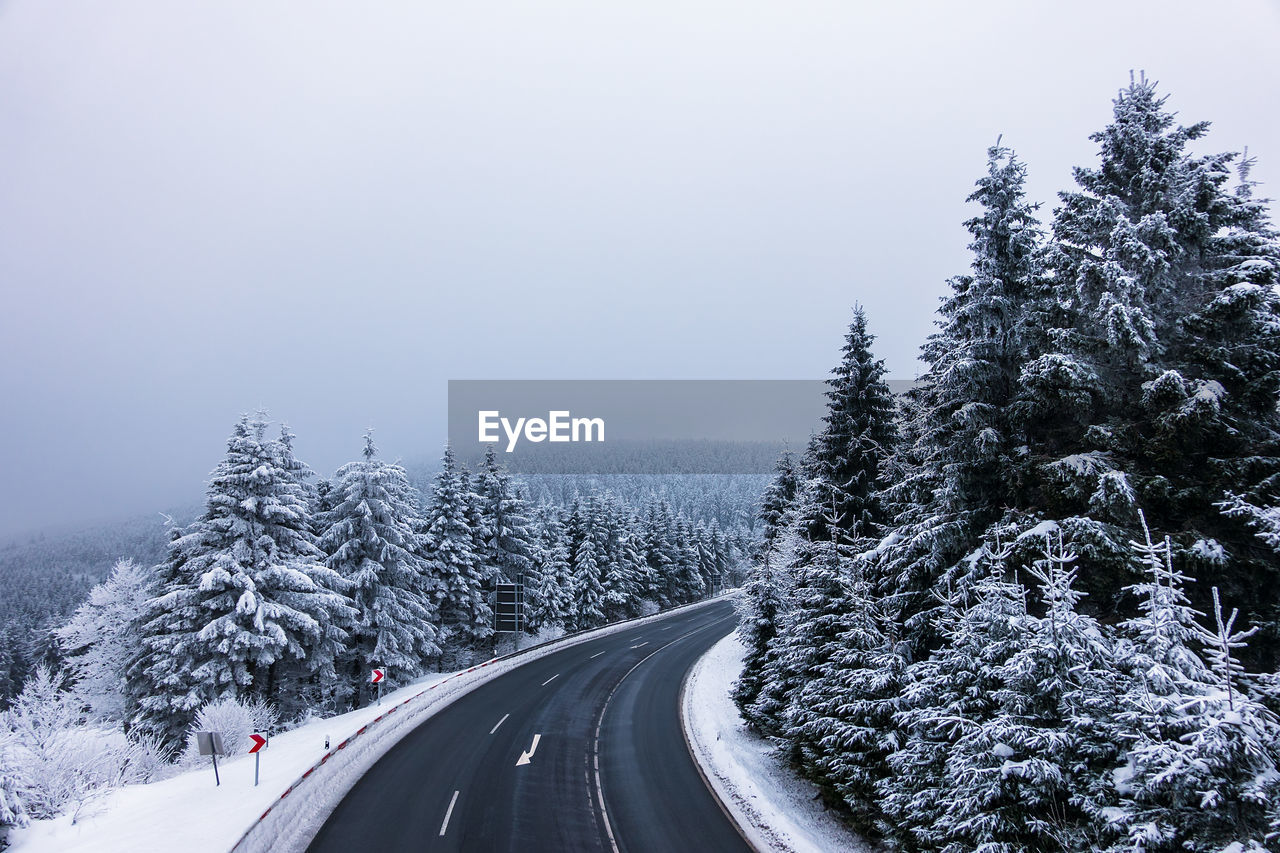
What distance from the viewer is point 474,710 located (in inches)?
911

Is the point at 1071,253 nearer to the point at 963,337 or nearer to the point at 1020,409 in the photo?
the point at 963,337

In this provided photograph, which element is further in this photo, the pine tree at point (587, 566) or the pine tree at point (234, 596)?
the pine tree at point (587, 566)

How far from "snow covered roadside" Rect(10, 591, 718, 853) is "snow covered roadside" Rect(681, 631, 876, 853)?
9290 mm

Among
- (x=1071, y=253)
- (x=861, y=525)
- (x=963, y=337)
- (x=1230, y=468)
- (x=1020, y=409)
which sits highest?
(x=1071, y=253)

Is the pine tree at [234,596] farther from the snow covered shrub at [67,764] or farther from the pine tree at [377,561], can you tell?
the pine tree at [377,561]

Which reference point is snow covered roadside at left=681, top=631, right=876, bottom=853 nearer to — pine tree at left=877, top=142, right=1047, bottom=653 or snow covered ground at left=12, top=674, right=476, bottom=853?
pine tree at left=877, top=142, right=1047, bottom=653

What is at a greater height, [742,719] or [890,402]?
[890,402]

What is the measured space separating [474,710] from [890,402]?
18.4 meters

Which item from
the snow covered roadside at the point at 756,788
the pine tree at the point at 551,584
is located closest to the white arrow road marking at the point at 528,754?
the snow covered roadside at the point at 756,788

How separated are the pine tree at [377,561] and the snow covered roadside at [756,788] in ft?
46.2

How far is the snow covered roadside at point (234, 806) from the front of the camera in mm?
11016

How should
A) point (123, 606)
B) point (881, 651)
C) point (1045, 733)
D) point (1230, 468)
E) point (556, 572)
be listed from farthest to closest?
1. point (556, 572)
2. point (123, 606)
3. point (881, 651)
4. point (1230, 468)
5. point (1045, 733)

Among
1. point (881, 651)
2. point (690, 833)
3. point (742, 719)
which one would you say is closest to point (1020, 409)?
point (881, 651)

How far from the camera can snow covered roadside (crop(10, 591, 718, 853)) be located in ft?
36.1
